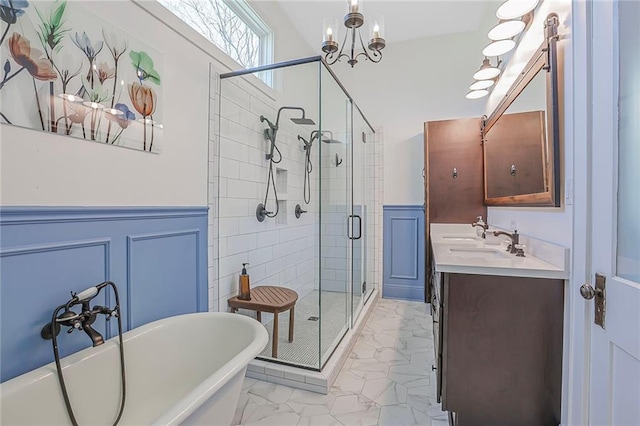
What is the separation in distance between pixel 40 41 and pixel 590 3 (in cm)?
213

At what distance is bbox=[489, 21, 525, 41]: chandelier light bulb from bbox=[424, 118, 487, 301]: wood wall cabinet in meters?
1.19

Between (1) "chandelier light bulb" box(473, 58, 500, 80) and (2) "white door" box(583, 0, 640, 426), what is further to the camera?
(1) "chandelier light bulb" box(473, 58, 500, 80)

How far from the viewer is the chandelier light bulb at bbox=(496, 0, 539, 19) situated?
Answer: 1.72 m

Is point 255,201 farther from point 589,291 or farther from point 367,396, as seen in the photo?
point 589,291

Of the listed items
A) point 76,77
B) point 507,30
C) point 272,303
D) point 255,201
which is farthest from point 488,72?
point 76,77

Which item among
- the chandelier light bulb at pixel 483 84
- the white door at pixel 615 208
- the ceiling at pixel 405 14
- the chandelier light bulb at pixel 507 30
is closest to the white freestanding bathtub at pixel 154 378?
the white door at pixel 615 208

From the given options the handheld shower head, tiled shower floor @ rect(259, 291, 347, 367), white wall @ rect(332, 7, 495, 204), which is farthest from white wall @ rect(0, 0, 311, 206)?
white wall @ rect(332, 7, 495, 204)

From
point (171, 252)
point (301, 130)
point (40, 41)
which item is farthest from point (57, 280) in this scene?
point (301, 130)

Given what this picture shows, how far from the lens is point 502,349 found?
54.6 inches

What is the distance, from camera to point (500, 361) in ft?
4.56

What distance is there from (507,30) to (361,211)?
2.02 m

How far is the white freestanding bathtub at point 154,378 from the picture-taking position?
3.39 feet

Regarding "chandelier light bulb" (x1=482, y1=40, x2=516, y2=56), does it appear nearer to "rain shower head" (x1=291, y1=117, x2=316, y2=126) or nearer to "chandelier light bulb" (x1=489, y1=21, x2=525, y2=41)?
"chandelier light bulb" (x1=489, y1=21, x2=525, y2=41)

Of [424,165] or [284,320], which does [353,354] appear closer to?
[284,320]
